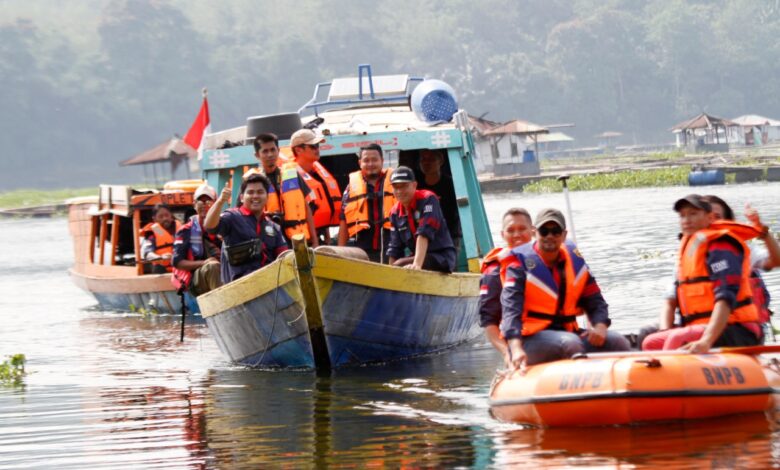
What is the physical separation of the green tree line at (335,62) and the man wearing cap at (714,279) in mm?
107497

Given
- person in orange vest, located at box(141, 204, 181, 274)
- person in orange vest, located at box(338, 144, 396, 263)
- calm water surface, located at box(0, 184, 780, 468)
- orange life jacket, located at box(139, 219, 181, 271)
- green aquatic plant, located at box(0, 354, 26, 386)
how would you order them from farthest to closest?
orange life jacket, located at box(139, 219, 181, 271)
person in orange vest, located at box(141, 204, 181, 274)
green aquatic plant, located at box(0, 354, 26, 386)
person in orange vest, located at box(338, 144, 396, 263)
calm water surface, located at box(0, 184, 780, 468)

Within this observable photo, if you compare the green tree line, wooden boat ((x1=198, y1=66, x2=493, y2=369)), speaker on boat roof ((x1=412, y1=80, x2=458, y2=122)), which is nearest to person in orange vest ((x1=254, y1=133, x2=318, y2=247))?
wooden boat ((x1=198, y1=66, x2=493, y2=369))

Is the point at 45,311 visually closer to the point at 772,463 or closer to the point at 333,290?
the point at 333,290

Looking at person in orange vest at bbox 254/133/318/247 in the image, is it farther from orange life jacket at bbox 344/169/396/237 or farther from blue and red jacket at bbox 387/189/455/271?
blue and red jacket at bbox 387/189/455/271

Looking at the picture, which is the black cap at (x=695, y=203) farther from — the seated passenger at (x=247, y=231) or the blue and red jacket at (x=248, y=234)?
the blue and red jacket at (x=248, y=234)

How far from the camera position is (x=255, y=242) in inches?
508

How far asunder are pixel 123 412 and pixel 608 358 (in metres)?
4.29

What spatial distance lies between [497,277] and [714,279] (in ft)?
4.80

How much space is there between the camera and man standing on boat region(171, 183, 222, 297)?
14.8m

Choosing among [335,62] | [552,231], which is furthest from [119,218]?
[335,62]

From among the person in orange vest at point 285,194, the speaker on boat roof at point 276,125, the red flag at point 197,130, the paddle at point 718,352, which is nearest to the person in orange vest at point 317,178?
the person in orange vest at point 285,194

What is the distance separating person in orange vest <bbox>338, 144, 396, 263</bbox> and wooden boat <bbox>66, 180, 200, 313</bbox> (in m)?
5.55

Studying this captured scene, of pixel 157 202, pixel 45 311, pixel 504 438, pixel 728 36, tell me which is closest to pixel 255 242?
pixel 504 438

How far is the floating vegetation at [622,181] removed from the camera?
191ft
